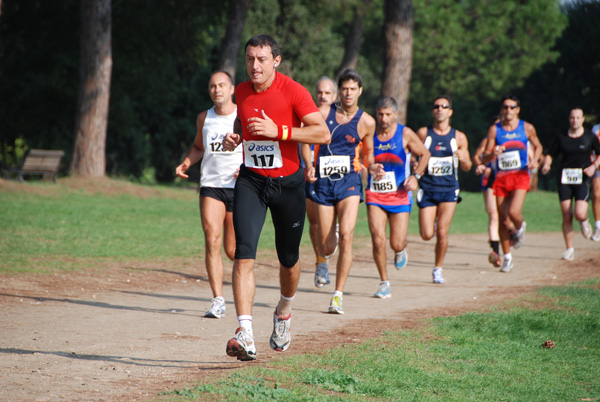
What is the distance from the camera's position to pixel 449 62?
50594 mm

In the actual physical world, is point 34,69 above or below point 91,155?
above

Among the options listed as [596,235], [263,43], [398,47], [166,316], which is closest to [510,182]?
[596,235]

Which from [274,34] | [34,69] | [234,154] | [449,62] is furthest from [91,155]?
[449,62]

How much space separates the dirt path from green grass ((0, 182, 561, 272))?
108cm

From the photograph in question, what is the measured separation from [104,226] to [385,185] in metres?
8.10

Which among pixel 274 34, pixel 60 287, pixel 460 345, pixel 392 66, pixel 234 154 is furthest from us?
pixel 274 34

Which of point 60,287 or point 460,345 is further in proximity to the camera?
point 60,287

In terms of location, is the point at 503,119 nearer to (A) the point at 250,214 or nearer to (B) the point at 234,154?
(B) the point at 234,154

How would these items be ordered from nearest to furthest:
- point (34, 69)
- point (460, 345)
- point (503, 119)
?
point (460, 345)
point (503, 119)
point (34, 69)

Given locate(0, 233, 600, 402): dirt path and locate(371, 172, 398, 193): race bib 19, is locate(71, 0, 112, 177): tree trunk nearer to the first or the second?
locate(0, 233, 600, 402): dirt path

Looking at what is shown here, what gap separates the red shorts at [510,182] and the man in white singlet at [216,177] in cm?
545

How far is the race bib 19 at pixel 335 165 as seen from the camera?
350 inches

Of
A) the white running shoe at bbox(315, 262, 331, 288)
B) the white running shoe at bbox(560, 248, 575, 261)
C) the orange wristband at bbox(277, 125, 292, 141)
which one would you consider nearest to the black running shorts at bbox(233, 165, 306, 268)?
the orange wristband at bbox(277, 125, 292, 141)

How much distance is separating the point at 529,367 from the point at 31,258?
807 cm
